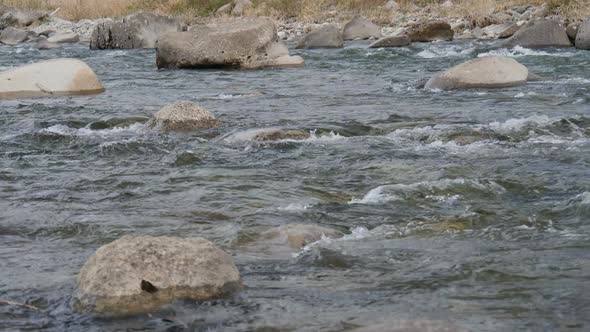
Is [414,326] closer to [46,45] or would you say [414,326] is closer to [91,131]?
[91,131]

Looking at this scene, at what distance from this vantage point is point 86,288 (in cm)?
455

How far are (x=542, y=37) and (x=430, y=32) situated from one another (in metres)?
3.64

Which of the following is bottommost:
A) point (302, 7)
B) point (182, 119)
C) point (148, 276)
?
point (302, 7)

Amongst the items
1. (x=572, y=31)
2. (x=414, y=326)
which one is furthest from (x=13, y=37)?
(x=414, y=326)

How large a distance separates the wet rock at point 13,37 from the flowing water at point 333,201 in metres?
16.4

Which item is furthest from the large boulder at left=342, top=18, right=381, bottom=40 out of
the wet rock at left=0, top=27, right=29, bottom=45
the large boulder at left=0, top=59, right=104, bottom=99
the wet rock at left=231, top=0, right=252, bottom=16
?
the large boulder at left=0, top=59, right=104, bottom=99

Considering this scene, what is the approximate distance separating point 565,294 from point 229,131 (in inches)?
237

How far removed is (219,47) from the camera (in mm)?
17516

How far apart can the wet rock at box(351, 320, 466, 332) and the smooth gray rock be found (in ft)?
45.4

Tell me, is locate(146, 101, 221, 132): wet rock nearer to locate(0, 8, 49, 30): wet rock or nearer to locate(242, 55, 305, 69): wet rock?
locate(242, 55, 305, 69): wet rock

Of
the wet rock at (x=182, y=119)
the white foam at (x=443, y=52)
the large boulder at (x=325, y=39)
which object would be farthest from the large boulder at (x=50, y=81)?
the large boulder at (x=325, y=39)

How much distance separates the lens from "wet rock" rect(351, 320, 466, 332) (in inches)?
151

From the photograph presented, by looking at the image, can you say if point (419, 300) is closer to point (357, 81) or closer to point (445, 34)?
point (357, 81)

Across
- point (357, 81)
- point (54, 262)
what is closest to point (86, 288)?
point (54, 262)
